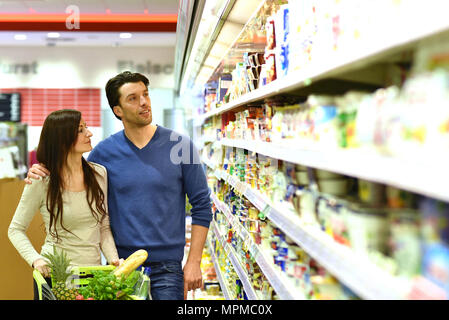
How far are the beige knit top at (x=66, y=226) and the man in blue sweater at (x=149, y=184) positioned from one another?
0.16 m

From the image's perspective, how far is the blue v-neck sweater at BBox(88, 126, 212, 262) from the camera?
2.29 meters

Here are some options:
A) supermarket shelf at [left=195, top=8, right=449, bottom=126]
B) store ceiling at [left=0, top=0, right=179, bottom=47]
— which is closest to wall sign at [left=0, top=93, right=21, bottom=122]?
store ceiling at [left=0, top=0, right=179, bottom=47]

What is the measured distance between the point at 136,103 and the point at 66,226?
66 cm

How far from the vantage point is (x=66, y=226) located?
2.14 m

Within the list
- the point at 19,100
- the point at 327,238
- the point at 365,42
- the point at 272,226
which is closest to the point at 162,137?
the point at 272,226

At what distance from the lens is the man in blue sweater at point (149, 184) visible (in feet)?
7.50

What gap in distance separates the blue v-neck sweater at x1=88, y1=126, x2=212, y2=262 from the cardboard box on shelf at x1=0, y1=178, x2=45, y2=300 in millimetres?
1205

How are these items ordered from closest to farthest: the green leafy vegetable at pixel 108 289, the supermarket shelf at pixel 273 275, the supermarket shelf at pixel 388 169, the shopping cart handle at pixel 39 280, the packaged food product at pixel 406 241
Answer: the supermarket shelf at pixel 388 169
the packaged food product at pixel 406 241
the supermarket shelf at pixel 273 275
the green leafy vegetable at pixel 108 289
the shopping cart handle at pixel 39 280

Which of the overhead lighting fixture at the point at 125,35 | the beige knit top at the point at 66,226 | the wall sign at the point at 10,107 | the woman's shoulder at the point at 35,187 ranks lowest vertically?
the beige knit top at the point at 66,226

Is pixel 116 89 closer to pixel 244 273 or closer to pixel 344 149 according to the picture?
pixel 244 273

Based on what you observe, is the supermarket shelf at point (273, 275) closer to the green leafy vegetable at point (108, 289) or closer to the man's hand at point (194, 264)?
the man's hand at point (194, 264)

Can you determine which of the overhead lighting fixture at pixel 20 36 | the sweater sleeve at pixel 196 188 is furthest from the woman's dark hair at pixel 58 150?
the overhead lighting fixture at pixel 20 36

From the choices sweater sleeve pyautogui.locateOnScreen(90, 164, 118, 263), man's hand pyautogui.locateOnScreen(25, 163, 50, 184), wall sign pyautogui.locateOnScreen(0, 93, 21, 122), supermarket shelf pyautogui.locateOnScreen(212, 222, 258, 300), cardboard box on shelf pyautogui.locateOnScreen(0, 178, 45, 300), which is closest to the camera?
man's hand pyautogui.locateOnScreen(25, 163, 50, 184)

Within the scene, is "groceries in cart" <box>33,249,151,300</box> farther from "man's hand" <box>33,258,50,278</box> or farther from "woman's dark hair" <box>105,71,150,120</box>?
"woman's dark hair" <box>105,71,150,120</box>
